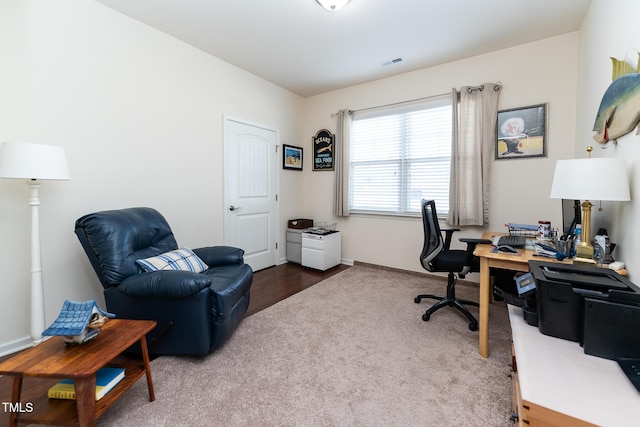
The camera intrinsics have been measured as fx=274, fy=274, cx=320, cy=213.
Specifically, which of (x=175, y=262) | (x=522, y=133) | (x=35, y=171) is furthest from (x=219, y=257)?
(x=522, y=133)

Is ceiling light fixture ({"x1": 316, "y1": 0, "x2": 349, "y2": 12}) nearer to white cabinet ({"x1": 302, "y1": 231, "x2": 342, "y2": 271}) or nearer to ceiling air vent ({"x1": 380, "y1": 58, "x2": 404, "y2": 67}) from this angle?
ceiling air vent ({"x1": 380, "y1": 58, "x2": 404, "y2": 67})

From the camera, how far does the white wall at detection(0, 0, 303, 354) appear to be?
1951mm

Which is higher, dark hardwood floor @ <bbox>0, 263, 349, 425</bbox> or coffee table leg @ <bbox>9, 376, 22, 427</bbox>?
coffee table leg @ <bbox>9, 376, 22, 427</bbox>

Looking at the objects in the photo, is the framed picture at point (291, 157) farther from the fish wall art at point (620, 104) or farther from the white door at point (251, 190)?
the fish wall art at point (620, 104)

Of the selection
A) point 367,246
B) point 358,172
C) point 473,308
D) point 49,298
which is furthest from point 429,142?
point 49,298

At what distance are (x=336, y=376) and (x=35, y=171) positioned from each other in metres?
2.24

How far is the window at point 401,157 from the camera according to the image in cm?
348

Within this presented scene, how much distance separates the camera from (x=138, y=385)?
5.29 ft

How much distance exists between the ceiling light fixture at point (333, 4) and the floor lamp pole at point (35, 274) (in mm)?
2463

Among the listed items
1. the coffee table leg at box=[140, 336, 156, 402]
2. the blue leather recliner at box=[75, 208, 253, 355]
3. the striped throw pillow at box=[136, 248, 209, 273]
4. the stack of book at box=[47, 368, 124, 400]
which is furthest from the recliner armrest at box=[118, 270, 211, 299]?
the stack of book at box=[47, 368, 124, 400]

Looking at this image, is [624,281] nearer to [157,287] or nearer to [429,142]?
[157,287]

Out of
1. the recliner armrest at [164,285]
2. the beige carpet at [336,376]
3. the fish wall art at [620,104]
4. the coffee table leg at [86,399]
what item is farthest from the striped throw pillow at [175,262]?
the fish wall art at [620,104]

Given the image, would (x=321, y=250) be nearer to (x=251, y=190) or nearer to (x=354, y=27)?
(x=251, y=190)

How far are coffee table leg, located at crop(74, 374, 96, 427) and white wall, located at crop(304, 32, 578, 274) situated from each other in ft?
11.1
